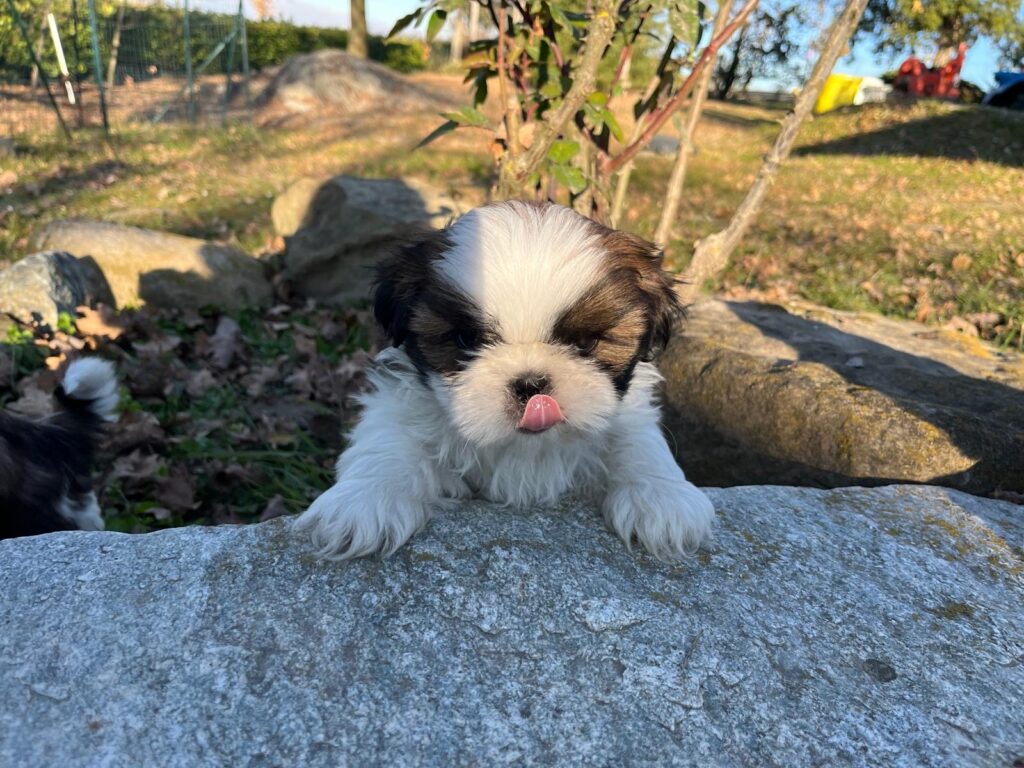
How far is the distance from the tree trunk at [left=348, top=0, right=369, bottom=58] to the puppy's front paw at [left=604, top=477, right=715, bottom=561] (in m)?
26.8

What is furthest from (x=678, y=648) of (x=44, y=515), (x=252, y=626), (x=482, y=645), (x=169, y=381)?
(x=169, y=381)

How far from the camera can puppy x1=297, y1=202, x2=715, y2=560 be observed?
212cm

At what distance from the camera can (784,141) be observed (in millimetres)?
4504

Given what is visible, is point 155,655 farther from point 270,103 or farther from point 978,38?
point 978,38

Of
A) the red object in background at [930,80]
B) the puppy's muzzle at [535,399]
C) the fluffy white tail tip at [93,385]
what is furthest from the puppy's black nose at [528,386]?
the red object in background at [930,80]

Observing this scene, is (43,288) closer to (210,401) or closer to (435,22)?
(210,401)

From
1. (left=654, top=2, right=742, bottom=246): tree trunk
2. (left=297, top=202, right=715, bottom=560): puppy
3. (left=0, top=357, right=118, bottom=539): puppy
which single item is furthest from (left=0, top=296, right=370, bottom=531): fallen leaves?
(left=654, top=2, right=742, bottom=246): tree trunk

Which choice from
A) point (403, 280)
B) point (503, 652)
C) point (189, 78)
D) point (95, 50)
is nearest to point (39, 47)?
point (95, 50)

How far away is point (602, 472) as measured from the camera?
8.12 ft

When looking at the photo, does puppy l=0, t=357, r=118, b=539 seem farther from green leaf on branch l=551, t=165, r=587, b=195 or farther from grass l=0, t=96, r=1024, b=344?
grass l=0, t=96, r=1024, b=344

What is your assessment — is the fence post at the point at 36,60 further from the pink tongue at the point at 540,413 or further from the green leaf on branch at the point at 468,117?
the pink tongue at the point at 540,413

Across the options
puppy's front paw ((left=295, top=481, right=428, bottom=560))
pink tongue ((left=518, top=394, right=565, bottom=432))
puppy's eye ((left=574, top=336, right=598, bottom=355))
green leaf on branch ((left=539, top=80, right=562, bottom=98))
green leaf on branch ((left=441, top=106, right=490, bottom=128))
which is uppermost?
green leaf on branch ((left=539, top=80, right=562, bottom=98))

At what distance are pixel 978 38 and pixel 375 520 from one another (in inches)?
1328

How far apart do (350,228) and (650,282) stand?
16.0ft
